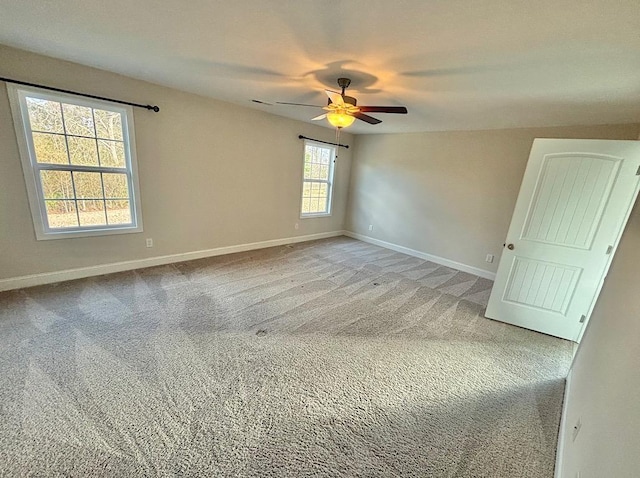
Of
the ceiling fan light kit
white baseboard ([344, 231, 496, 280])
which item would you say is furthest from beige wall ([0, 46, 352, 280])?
the ceiling fan light kit

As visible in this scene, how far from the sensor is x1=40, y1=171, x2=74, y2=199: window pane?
2727mm

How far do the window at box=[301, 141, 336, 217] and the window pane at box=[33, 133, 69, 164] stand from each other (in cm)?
338

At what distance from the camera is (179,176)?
357cm

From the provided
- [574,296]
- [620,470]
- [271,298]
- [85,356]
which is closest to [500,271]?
[574,296]

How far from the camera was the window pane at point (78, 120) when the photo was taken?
2740 millimetres

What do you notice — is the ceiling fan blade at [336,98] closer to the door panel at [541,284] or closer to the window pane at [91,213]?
the door panel at [541,284]

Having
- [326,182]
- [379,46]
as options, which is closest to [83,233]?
[379,46]

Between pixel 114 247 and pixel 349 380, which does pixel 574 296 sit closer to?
pixel 349 380

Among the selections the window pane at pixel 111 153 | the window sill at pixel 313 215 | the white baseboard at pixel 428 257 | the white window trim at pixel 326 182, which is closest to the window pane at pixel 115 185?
the window pane at pixel 111 153

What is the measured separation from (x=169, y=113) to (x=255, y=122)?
1.23m

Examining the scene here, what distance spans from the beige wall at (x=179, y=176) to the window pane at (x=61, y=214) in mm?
163

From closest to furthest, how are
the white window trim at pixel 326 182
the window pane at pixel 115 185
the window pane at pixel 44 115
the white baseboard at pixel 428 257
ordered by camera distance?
1. the window pane at pixel 44 115
2. the window pane at pixel 115 185
3. the white baseboard at pixel 428 257
4. the white window trim at pixel 326 182

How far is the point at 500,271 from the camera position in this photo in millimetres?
2904

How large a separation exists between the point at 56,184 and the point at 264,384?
3.09m
